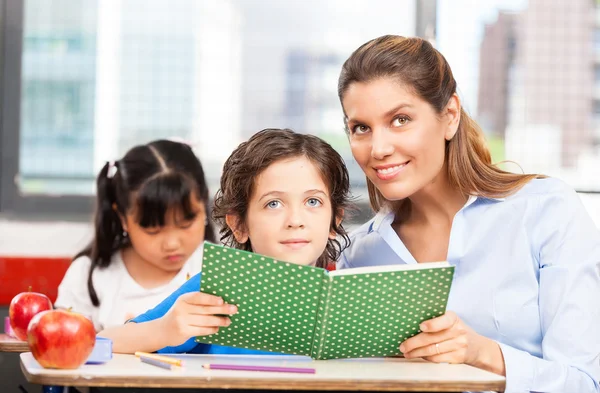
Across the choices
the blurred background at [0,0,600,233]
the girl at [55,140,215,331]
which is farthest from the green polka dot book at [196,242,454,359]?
the blurred background at [0,0,600,233]

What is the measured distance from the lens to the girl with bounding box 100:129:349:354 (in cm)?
171

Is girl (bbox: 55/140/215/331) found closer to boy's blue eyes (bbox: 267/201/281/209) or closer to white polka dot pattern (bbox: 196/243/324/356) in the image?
boy's blue eyes (bbox: 267/201/281/209)

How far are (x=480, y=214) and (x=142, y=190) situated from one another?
53.9 inches

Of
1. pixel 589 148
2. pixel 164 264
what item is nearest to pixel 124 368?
pixel 164 264

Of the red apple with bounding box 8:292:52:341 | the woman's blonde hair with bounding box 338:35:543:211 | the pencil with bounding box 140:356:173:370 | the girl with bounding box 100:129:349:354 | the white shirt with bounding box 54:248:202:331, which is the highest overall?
the woman's blonde hair with bounding box 338:35:543:211

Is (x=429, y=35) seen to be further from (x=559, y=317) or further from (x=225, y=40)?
(x=559, y=317)

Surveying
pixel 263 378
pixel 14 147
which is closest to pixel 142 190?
pixel 14 147

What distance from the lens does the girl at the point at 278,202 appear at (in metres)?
1.71

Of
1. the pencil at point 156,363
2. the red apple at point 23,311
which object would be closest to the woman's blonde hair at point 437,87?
the pencil at point 156,363

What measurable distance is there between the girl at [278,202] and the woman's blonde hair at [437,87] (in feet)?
0.66

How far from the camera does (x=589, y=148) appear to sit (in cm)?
376

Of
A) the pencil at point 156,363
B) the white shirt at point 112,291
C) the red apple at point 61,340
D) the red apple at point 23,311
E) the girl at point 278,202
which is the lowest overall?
→ the white shirt at point 112,291

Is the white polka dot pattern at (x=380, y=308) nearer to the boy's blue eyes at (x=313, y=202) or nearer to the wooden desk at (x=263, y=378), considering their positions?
the wooden desk at (x=263, y=378)

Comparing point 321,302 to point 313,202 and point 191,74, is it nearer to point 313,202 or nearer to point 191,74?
point 313,202
